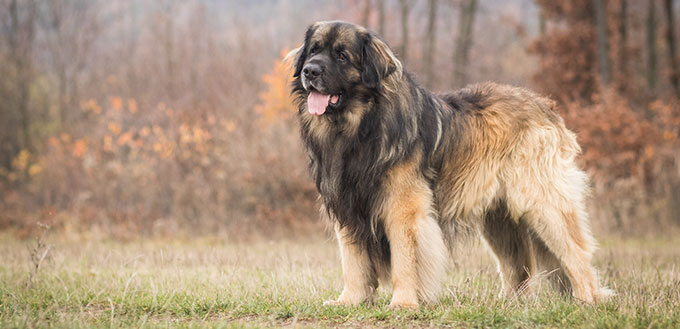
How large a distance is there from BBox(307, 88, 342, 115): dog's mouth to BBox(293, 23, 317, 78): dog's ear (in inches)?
14.8

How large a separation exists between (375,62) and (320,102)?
21.0 inches

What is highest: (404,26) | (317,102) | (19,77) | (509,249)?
(404,26)

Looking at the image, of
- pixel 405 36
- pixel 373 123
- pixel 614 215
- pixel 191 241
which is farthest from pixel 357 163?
pixel 405 36

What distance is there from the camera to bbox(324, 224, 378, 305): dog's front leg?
5023 mm

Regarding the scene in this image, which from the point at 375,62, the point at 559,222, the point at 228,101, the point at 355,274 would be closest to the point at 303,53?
the point at 375,62

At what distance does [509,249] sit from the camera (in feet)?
19.1

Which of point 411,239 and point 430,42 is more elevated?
point 430,42

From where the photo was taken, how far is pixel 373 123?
4.86 m

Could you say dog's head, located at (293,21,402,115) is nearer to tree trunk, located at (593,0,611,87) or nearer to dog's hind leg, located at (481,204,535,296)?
dog's hind leg, located at (481,204,535,296)

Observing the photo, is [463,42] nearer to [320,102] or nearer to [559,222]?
[559,222]

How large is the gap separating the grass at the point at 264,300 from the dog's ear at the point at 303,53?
6.19 feet

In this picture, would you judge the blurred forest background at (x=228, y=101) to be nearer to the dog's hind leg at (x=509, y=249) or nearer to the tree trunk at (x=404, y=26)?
the tree trunk at (x=404, y=26)

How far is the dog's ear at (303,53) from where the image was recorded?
198 inches

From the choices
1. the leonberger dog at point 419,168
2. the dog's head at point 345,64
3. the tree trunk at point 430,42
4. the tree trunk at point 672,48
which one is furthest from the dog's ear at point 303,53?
the tree trunk at point 672,48
